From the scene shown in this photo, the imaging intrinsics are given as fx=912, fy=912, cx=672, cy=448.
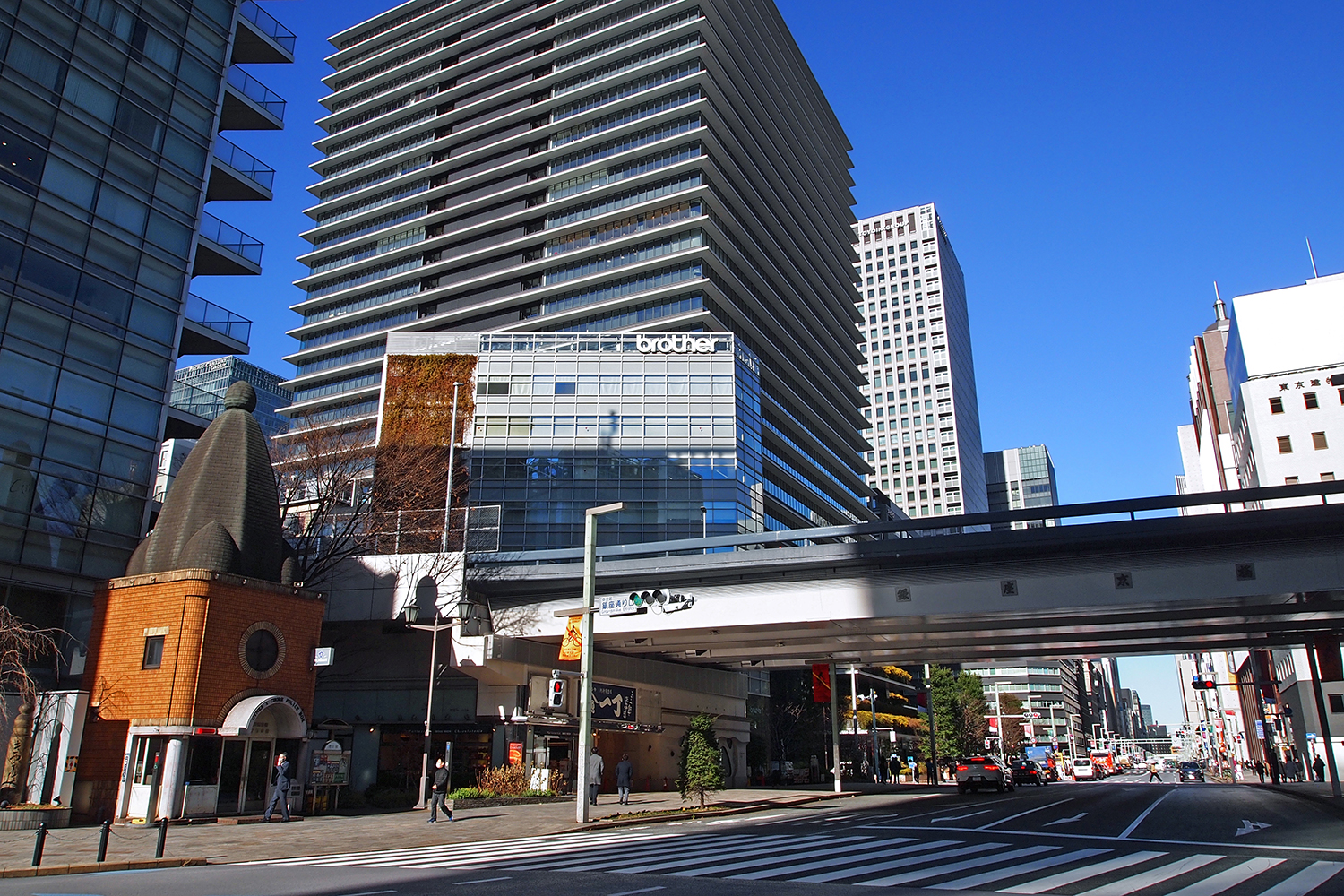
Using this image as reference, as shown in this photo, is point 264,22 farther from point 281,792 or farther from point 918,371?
point 918,371

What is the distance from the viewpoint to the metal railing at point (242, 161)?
40.0 m

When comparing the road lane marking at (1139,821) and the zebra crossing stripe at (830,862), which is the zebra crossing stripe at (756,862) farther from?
the road lane marking at (1139,821)

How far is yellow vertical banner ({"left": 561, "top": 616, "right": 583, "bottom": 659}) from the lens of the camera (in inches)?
934

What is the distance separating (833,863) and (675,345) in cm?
5579

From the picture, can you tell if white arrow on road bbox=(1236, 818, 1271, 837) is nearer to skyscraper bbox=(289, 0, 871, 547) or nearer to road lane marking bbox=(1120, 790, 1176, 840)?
road lane marking bbox=(1120, 790, 1176, 840)

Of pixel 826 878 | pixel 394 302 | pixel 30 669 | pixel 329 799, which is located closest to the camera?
pixel 826 878

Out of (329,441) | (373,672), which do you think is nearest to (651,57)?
(329,441)

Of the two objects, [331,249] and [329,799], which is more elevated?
[331,249]

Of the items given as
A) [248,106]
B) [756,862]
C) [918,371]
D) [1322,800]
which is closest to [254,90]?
[248,106]

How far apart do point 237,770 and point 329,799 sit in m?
3.48

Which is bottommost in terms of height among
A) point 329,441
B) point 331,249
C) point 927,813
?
point 927,813

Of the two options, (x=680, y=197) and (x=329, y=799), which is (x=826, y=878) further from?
(x=680, y=197)

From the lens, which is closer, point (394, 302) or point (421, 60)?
point (394, 302)

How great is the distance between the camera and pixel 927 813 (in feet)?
89.5
